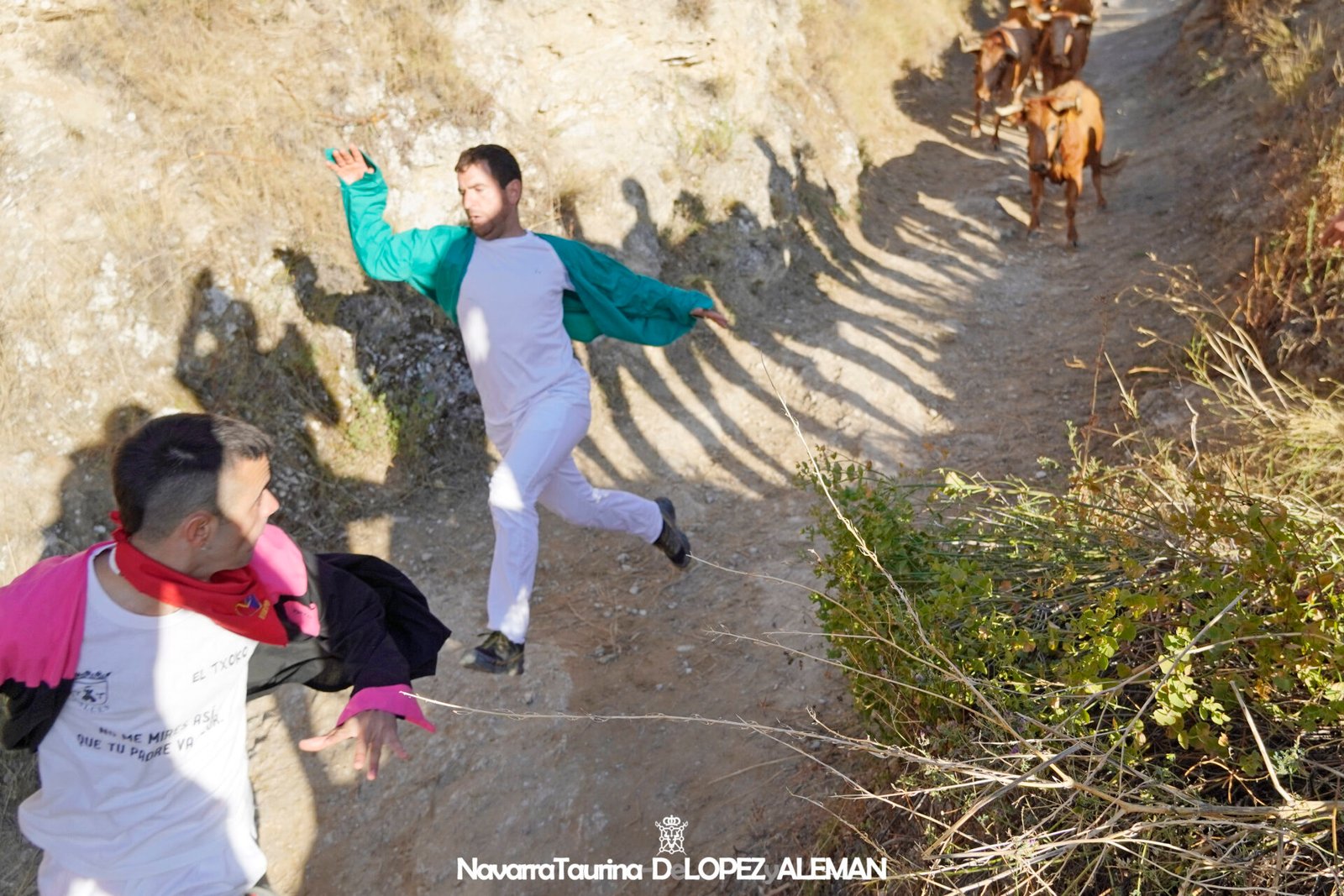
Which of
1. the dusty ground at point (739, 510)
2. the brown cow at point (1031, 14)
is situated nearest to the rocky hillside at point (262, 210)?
the dusty ground at point (739, 510)

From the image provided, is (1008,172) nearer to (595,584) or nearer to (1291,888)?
(595,584)

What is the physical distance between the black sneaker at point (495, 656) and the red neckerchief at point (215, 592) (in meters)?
1.44

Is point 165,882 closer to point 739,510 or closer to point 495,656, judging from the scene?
point 495,656

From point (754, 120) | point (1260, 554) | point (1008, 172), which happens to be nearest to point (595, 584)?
point (1260, 554)

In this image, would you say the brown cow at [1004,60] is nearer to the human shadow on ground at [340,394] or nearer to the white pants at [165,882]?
the human shadow on ground at [340,394]

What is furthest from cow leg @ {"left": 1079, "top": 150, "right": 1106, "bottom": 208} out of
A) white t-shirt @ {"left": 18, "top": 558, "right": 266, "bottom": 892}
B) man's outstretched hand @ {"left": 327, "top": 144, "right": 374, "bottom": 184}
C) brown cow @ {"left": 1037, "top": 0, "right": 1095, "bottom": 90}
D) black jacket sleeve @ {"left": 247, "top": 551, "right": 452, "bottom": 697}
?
white t-shirt @ {"left": 18, "top": 558, "right": 266, "bottom": 892}

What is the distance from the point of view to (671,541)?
4281 millimetres

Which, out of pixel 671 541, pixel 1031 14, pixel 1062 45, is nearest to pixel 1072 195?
pixel 1062 45

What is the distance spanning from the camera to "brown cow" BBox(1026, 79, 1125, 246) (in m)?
8.09

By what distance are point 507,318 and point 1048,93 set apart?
7513 millimetres

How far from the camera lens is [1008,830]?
183 cm

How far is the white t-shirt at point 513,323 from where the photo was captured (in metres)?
3.50

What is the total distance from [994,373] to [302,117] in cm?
488

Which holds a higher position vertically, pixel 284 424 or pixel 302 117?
pixel 302 117
